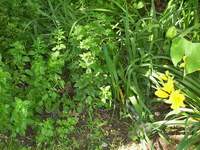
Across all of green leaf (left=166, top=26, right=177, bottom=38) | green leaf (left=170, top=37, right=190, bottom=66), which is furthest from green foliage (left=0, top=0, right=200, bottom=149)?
green leaf (left=170, top=37, right=190, bottom=66)

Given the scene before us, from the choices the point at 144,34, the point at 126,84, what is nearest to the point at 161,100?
the point at 126,84

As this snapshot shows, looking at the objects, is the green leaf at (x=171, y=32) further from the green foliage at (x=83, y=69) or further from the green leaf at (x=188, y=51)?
the green leaf at (x=188, y=51)

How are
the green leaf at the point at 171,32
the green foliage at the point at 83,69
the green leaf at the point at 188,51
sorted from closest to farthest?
the green leaf at the point at 188,51
the green foliage at the point at 83,69
the green leaf at the point at 171,32

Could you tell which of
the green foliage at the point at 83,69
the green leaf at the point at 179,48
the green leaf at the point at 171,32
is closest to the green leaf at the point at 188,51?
the green leaf at the point at 179,48

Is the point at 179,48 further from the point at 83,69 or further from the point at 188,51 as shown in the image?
the point at 83,69

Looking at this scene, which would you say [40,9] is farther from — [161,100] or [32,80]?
[161,100]

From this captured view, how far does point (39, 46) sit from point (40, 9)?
584 mm

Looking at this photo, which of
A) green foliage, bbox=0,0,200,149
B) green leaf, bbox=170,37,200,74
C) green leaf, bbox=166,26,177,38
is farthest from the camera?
green leaf, bbox=166,26,177,38

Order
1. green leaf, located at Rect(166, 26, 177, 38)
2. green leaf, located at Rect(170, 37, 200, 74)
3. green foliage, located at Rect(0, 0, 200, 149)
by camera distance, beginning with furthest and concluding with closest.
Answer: green leaf, located at Rect(166, 26, 177, 38) → green foliage, located at Rect(0, 0, 200, 149) → green leaf, located at Rect(170, 37, 200, 74)

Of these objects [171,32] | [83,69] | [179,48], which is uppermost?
[179,48]

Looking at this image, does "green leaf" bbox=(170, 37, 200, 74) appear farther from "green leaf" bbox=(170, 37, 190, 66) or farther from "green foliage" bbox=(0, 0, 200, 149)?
"green foliage" bbox=(0, 0, 200, 149)

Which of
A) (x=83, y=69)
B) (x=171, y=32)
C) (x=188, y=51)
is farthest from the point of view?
(x=83, y=69)

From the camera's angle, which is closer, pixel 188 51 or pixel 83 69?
pixel 188 51

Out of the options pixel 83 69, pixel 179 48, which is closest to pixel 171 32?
pixel 83 69
